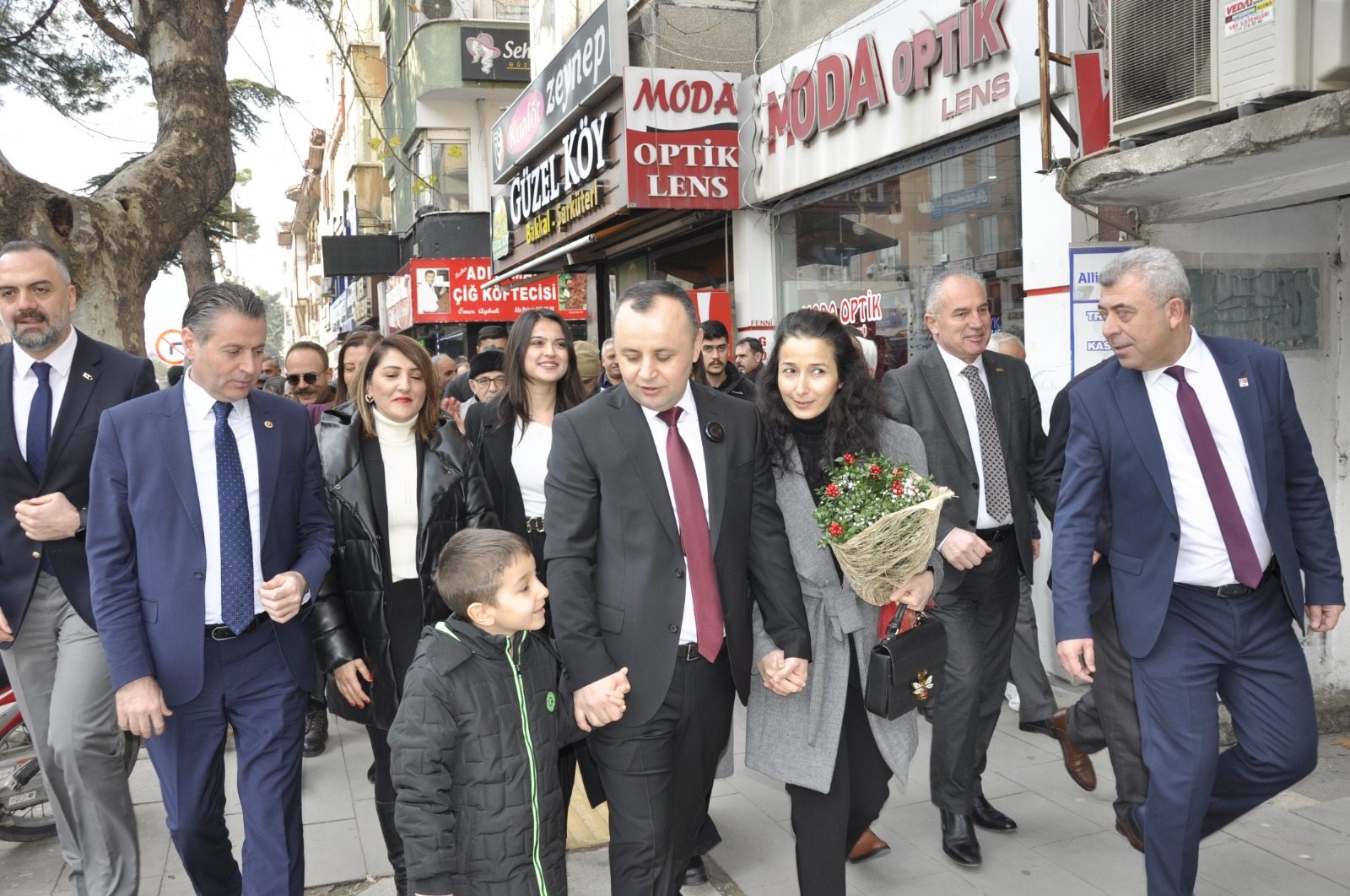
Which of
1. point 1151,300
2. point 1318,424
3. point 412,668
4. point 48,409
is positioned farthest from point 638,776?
point 1318,424

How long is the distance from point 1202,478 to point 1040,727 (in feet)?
8.86

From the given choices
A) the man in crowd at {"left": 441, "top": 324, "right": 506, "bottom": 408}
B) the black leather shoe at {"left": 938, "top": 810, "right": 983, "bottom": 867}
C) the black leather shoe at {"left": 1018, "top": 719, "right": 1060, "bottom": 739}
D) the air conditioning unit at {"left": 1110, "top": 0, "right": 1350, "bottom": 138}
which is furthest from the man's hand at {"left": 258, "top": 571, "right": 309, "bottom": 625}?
A: the man in crowd at {"left": 441, "top": 324, "right": 506, "bottom": 408}

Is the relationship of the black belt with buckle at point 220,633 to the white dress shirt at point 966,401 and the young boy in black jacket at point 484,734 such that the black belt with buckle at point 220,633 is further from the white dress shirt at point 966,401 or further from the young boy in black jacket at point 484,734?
the white dress shirt at point 966,401

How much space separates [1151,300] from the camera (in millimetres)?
3322

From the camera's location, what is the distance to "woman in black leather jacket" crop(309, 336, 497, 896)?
3.77 metres

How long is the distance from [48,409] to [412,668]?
5.74 feet

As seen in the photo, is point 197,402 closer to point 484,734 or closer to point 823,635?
point 484,734

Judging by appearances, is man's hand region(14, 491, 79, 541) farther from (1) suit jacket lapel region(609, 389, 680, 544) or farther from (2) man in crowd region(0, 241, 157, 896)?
(1) suit jacket lapel region(609, 389, 680, 544)

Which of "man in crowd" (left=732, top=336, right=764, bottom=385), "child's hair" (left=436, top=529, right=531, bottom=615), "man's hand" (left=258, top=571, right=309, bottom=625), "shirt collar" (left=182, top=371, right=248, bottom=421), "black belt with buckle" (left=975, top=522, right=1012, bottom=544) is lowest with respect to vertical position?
"black belt with buckle" (left=975, top=522, right=1012, bottom=544)

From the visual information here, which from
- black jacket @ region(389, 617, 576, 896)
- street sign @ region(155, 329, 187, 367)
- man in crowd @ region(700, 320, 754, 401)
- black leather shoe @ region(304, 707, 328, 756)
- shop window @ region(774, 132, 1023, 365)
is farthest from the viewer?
street sign @ region(155, 329, 187, 367)

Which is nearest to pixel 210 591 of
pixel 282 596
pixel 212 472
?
pixel 282 596

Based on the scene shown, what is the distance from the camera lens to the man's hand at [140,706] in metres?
3.18

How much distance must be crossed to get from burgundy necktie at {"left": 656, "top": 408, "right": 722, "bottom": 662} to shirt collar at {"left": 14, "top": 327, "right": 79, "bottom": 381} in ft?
7.12

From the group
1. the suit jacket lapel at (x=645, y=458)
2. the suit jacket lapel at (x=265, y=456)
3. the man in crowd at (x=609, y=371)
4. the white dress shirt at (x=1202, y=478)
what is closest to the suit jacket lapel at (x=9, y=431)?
the suit jacket lapel at (x=265, y=456)
